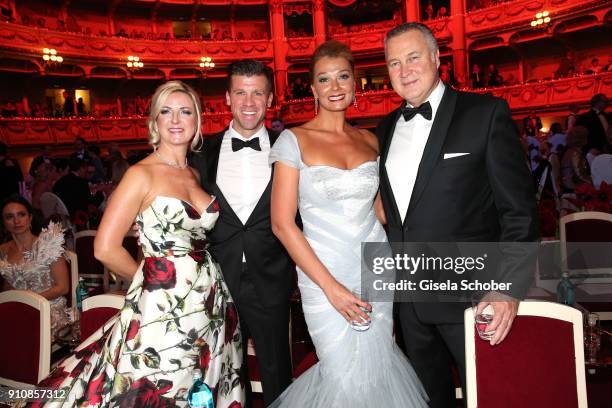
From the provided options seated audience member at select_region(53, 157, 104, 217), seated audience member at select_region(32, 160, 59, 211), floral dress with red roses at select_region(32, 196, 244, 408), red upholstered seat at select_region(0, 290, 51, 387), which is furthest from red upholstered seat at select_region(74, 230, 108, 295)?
floral dress with red roses at select_region(32, 196, 244, 408)

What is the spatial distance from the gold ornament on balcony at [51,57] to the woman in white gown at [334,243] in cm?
1768

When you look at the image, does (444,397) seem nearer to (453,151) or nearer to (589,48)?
(453,151)

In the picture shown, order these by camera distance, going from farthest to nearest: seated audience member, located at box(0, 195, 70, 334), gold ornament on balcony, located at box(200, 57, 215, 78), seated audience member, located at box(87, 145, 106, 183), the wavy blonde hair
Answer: gold ornament on balcony, located at box(200, 57, 215, 78), seated audience member, located at box(87, 145, 106, 183), seated audience member, located at box(0, 195, 70, 334), the wavy blonde hair

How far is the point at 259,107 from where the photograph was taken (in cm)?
273

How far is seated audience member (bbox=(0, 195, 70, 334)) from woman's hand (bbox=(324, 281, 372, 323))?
2.38 meters

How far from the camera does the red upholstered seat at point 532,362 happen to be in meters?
1.79

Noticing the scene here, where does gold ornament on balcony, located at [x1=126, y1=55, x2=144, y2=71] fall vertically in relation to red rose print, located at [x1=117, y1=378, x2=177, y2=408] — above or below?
above

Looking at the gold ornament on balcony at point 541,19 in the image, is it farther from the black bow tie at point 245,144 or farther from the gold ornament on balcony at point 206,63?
the black bow tie at point 245,144

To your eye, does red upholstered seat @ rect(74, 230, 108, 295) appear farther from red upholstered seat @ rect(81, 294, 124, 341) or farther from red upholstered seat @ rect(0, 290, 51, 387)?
red upholstered seat @ rect(81, 294, 124, 341)

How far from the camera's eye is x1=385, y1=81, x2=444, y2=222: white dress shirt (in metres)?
2.07

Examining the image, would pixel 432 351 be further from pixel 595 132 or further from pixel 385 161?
pixel 595 132

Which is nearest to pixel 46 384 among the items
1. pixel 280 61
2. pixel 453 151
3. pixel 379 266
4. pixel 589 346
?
pixel 379 266

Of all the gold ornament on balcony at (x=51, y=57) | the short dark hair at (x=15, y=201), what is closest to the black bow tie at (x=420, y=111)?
the short dark hair at (x=15, y=201)

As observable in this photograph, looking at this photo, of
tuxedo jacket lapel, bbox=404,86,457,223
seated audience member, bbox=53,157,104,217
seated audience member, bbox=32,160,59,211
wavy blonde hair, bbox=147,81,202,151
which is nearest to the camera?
tuxedo jacket lapel, bbox=404,86,457,223
